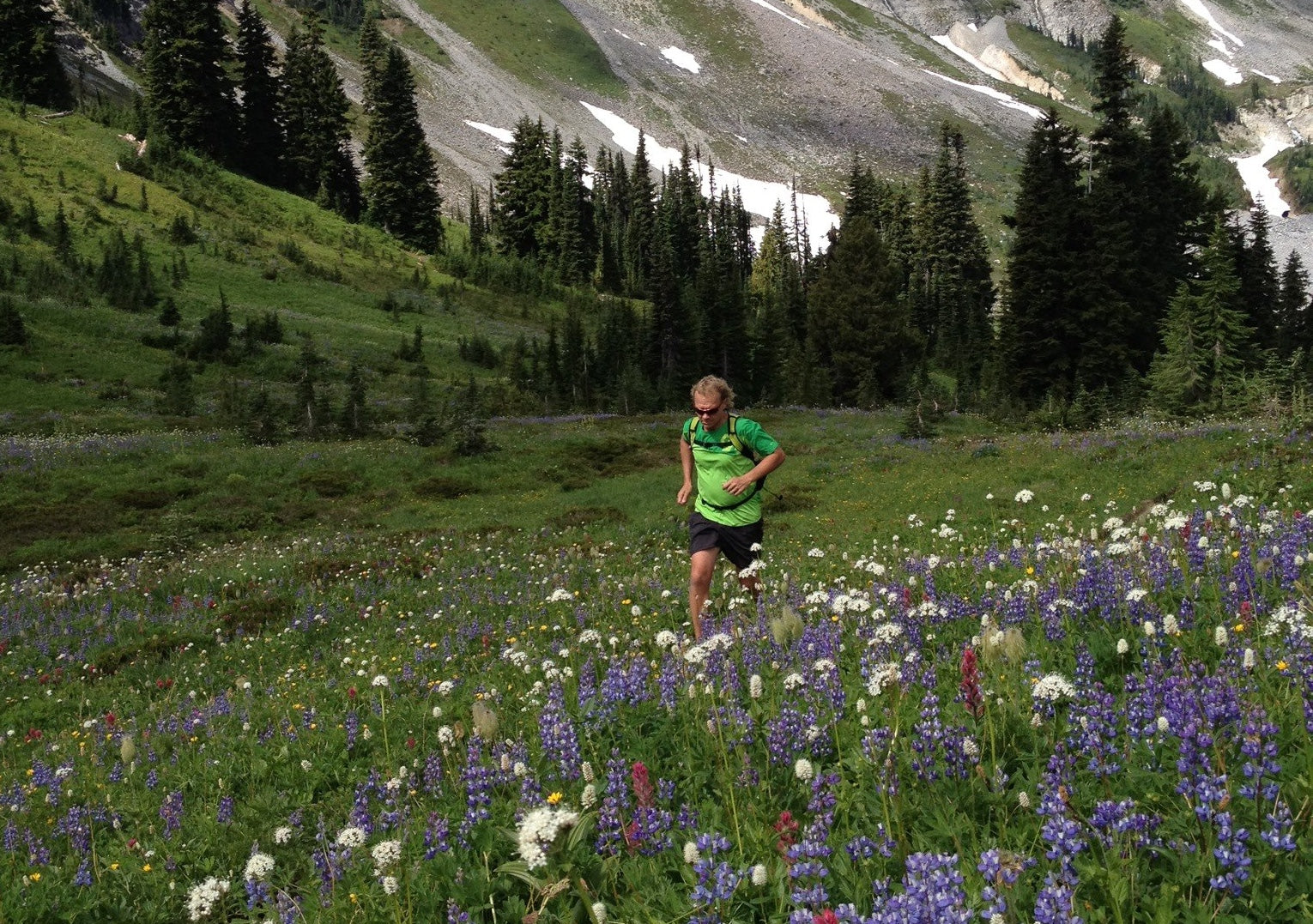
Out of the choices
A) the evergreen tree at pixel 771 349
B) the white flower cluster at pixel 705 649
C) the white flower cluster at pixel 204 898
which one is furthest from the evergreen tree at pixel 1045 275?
the white flower cluster at pixel 204 898

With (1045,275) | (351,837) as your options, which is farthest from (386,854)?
(1045,275)

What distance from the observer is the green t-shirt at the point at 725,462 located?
27.5 feet

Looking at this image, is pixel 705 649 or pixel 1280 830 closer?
pixel 1280 830

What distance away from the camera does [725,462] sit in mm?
8461

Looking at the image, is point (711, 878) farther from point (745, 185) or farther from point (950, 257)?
point (745, 185)

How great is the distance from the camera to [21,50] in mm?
61656

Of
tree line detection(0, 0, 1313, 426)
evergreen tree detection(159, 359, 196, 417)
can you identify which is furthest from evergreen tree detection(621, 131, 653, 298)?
evergreen tree detection(159, 359, 196, 417)

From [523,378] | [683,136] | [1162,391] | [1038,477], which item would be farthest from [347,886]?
[683,136]

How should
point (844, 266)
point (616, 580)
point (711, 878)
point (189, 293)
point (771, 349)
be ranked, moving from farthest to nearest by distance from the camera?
point (771, 349) < point (844, 266) < point (189, 293) < point (616, 580) < point (711, 878)

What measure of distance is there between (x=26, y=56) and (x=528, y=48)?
474ft

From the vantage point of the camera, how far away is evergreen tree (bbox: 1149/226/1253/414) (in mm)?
31406

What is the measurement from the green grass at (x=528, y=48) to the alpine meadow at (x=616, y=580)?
125 meters

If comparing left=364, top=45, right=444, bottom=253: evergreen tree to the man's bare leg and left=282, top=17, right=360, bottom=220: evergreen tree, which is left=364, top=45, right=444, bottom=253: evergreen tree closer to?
left=282, top=17, right=360, bottom=220: evergreen tree

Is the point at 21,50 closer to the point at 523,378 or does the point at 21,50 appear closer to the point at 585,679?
the point at 523,378
